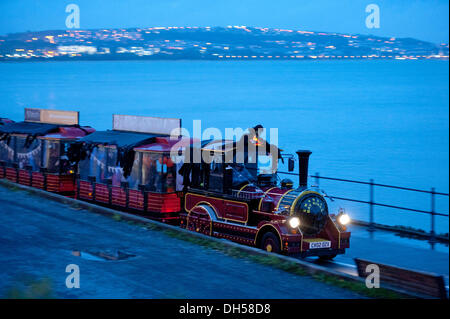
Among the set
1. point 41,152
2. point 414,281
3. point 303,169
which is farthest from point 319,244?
point 41,152

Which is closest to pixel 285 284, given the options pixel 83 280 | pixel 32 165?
pixel 83 280

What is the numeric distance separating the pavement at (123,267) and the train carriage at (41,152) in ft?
19.3

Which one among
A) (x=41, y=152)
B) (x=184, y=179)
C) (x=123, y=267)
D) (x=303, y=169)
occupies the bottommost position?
(x=123, y=267)

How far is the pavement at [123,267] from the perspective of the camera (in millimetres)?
10711

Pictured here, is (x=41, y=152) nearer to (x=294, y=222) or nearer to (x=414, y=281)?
(x=294, y=222)

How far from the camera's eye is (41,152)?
2347 cm

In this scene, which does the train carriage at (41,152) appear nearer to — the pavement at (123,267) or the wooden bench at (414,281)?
the pavement at (123,267)

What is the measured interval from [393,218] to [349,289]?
1215 inches

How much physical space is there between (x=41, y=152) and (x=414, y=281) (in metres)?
16.7

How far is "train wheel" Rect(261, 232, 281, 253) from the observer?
1446 centimetres

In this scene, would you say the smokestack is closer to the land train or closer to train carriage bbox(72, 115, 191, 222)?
the land train

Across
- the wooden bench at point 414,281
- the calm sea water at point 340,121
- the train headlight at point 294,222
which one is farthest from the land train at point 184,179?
the calm sea water at point 340,121

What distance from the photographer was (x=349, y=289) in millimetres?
11070
